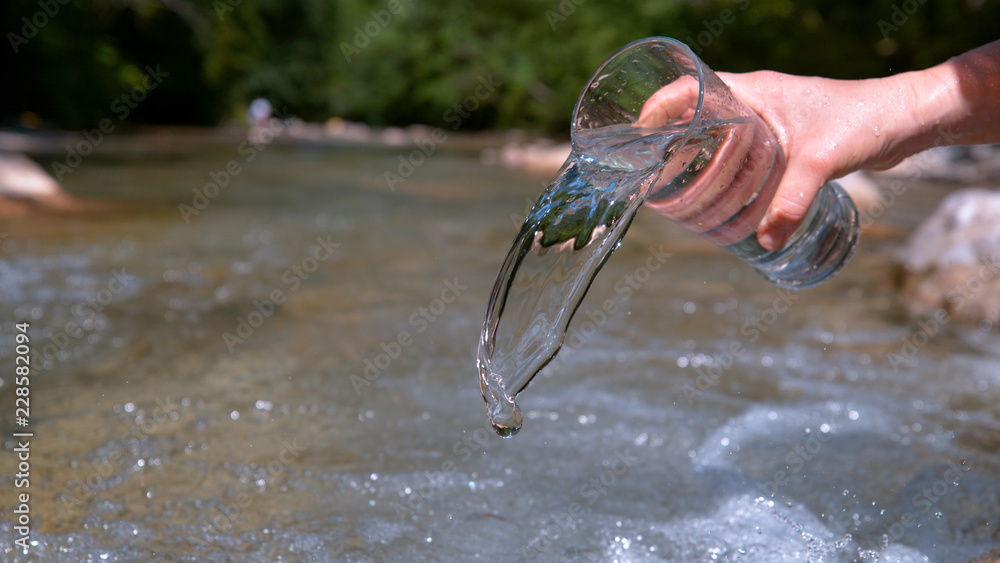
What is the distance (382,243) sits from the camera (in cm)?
524

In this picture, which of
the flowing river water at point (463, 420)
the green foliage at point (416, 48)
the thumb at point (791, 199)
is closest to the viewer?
the thumb at point (791, 199)

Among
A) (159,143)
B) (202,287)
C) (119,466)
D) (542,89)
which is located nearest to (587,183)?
→ (119,466)

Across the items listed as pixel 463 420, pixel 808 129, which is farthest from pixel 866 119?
pixel 463 420

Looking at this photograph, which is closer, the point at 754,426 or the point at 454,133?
the point at 754,426

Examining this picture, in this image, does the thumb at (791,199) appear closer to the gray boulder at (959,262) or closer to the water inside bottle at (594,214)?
the water inside bottle at (594,214)

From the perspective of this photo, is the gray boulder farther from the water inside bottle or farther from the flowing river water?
the water inside bottle

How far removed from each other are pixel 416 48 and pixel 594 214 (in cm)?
2424

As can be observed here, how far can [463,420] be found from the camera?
2230 millimetres

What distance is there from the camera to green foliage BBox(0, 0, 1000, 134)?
628 inches

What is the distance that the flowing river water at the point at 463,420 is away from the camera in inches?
62.7

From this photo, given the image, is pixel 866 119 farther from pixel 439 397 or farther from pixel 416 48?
pixel 416 48

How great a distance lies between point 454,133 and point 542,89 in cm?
333

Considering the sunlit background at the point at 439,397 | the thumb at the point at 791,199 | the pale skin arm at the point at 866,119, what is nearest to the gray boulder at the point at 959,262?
the sunlit background at the point at 439,397

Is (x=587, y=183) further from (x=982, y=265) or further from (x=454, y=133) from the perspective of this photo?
(x=454, y=133)
